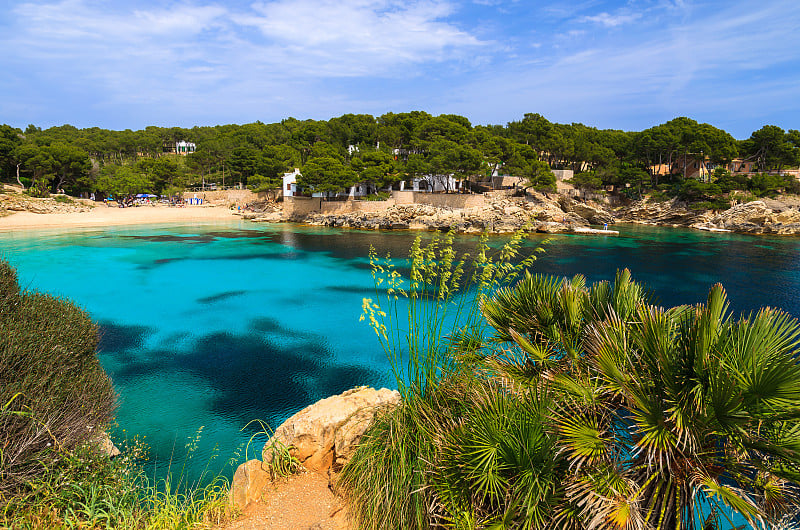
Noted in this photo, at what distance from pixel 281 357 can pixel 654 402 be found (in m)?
11.0

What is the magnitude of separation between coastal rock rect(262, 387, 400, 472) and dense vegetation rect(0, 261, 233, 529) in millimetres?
994

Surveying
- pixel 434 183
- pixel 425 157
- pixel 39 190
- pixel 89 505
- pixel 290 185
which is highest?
pixel 425 157

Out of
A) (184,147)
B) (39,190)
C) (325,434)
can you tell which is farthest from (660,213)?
(184,147)

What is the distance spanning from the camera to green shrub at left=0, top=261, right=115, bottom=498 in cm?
417

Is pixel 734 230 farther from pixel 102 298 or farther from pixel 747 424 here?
pixel 102 298

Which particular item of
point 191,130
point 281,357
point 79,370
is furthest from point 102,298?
point 191,130

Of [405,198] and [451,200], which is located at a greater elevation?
[405,198]

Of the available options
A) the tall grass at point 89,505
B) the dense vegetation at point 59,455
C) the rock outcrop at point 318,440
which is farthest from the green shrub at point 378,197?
the tall grass at point 89,505

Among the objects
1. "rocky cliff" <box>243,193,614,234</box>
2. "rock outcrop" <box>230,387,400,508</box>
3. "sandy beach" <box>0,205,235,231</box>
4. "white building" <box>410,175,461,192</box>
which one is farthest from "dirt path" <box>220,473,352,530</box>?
"white building" <box>410,175,461,192</box>

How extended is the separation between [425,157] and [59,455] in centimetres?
5565

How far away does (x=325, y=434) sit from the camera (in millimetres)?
5449

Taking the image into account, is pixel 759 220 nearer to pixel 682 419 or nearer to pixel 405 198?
pixel 405 198

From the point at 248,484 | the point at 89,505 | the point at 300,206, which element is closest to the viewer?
the point at 89,505

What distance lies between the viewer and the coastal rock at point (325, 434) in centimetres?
526
